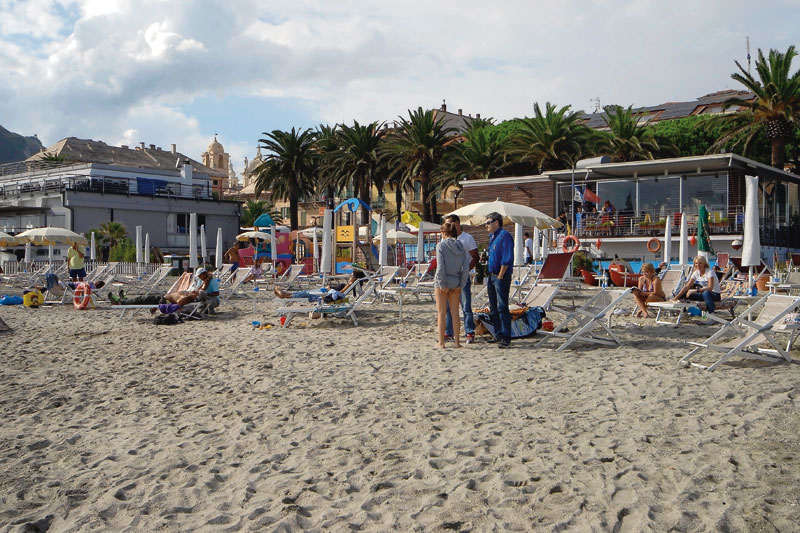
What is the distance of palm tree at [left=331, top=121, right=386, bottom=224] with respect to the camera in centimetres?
3900

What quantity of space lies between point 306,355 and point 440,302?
162cm

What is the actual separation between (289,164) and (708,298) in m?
35.2

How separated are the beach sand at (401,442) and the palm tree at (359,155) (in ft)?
105

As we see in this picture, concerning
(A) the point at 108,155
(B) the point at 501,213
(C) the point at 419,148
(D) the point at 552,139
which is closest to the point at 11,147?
(A) the point at 108,155

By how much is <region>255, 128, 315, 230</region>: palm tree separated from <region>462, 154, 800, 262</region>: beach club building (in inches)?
674

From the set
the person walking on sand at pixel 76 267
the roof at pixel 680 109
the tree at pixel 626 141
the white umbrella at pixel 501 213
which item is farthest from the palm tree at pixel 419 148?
the white umbrella at pixel 501 213

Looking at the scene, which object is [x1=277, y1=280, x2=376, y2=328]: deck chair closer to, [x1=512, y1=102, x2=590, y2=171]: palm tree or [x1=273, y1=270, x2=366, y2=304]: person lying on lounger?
[x1=273, y1=270, x2=366, y2=304]: person lying on lounger

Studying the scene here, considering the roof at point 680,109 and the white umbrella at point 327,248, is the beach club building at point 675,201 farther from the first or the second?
the roof at point 680,109

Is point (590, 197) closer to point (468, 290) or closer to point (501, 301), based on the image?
point (468, 290)

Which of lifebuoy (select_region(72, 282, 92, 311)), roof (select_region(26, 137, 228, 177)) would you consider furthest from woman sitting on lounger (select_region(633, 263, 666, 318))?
roof (select_region(26, 137, 228, 177))

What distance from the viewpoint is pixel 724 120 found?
33750 millimetres

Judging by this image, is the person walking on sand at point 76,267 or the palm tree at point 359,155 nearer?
the person walking on sand at point 76,267

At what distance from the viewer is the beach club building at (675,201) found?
86.1 feet

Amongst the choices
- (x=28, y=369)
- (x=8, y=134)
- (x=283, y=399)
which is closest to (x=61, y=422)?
(x=283, y=399)
